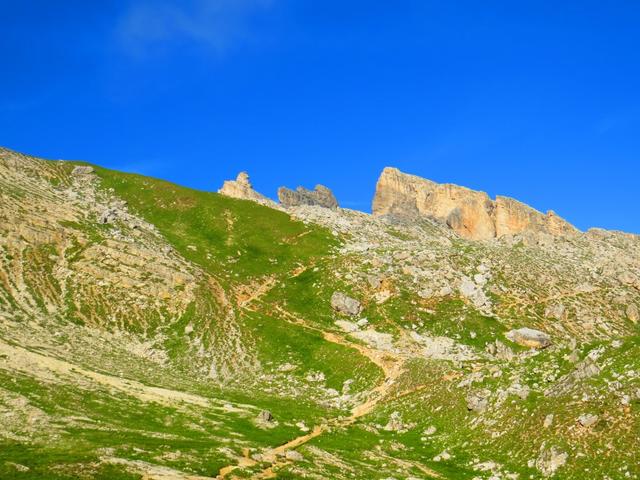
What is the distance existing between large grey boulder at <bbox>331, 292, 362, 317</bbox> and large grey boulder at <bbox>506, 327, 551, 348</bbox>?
3031 centimetres

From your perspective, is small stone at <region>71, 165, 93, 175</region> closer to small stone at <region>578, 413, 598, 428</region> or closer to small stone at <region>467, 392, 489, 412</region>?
small stone at <region>467, 392, 489, 412</region>

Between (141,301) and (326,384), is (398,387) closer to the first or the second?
(326,384)

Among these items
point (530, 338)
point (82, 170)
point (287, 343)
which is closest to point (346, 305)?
point (287, 343)

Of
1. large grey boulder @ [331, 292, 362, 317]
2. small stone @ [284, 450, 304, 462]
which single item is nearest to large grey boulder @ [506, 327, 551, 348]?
large grey boulder @ [331, 292, 362, 317]

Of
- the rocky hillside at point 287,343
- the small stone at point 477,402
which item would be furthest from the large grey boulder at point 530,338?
the small stone at point 477,402

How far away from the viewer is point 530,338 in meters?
103

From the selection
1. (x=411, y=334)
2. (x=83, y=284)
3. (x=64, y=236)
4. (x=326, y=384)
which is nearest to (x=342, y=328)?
(x=411, y=334)

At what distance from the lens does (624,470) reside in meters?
42.8

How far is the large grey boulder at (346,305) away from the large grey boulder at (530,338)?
30306mm

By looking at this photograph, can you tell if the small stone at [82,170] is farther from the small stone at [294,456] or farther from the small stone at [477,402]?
the small stone at [477,402]

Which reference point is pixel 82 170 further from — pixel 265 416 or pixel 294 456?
pixel 294 456

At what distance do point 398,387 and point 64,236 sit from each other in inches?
3312

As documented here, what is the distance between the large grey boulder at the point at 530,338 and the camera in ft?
335

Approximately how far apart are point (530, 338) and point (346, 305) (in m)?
36.5
